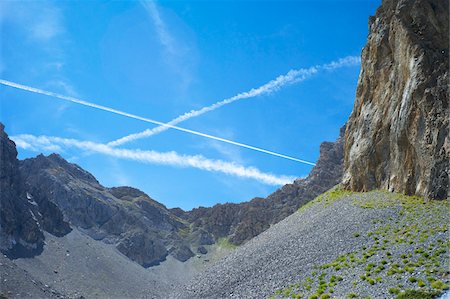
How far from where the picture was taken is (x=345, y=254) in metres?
40.1

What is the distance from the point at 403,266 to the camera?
31.8 meters

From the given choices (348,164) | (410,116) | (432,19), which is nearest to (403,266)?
(410,116)

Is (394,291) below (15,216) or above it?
below

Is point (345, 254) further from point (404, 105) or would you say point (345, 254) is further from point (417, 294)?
point (404, 105)

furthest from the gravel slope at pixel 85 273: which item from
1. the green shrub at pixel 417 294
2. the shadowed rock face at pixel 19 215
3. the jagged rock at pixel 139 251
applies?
the green shrub at pixel 417 294

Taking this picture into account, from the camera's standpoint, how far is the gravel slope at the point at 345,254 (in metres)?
31.3

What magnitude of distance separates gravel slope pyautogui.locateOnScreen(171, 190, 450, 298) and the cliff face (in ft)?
12.1

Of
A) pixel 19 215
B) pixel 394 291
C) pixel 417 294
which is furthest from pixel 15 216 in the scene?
pixel 417 294

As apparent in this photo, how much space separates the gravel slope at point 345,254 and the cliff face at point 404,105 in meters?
3.68

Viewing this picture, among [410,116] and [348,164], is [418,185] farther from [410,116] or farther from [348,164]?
[348,164]

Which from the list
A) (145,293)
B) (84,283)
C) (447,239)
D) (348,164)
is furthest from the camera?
(145,293)

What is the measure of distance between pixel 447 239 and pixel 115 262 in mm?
148069

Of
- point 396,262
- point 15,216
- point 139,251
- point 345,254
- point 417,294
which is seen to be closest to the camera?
point 417,294

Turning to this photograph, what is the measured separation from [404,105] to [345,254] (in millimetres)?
25939
